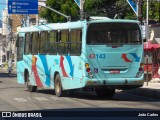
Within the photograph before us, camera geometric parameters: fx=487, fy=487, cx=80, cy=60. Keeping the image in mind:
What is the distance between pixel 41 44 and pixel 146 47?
39.0ft

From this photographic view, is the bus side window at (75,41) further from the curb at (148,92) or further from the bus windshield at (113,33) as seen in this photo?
the curb at (148,92)

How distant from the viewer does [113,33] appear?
18844 millimetres

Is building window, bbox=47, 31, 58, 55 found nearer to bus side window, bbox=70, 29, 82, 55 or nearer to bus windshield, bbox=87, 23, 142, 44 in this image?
bus side window, bbox=70, 29, 82, 55

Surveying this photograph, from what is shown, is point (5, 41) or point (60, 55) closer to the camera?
point (60, 55)

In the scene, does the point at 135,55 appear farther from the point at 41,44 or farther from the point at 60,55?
the point at 41,44

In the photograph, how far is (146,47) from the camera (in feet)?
107

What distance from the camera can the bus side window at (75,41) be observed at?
19.0 metres

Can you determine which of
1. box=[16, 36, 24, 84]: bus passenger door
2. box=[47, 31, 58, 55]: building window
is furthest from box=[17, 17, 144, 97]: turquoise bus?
box=[16, 36, 24, 84]: bus passenger door

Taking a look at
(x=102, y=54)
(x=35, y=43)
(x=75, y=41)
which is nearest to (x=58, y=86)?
(x=75, y=41)

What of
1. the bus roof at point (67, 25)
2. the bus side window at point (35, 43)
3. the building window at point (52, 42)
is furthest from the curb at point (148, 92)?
the bus side window at point (35, 43)

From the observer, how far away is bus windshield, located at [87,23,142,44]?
61.2ft

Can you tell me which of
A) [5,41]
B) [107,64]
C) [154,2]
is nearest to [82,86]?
[107,64]

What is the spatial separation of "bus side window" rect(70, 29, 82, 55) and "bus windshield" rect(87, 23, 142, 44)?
53 centimetres

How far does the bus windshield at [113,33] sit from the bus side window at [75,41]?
1.75ft
